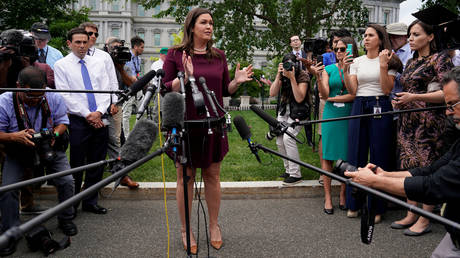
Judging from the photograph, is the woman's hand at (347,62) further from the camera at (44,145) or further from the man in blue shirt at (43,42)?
the man in blue shirt at (43,42)

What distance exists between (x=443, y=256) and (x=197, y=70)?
2.55 metres

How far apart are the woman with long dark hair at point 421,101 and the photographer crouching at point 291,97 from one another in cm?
143

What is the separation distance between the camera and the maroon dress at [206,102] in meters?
3.68

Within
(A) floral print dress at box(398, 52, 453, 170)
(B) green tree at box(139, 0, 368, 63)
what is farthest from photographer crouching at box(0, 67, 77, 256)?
(B) green tree at box(139, 0, 368, 63)

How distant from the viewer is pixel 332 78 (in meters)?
5.27

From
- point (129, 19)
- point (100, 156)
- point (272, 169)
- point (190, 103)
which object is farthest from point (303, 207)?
point (129, 19)

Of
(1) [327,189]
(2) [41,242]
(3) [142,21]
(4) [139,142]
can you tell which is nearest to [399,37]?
(1) [327,189]

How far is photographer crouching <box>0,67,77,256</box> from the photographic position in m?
3.99

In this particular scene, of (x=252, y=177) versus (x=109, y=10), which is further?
(x=109, y=10)

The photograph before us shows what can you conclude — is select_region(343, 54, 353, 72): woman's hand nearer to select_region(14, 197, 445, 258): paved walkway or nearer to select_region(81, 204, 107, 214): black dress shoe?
select_region(14, 197, 445, 258): paved walkway

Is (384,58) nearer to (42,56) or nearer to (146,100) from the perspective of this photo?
(146,100)

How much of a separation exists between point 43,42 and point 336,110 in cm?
477

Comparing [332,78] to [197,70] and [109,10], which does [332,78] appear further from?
[109,10]

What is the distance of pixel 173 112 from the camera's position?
7.74 feet
